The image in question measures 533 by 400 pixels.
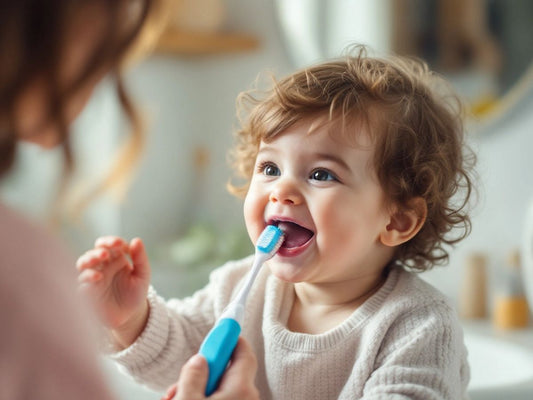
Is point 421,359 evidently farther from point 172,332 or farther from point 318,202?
point 172,332

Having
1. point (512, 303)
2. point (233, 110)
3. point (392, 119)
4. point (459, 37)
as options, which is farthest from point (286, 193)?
point (233, 110)

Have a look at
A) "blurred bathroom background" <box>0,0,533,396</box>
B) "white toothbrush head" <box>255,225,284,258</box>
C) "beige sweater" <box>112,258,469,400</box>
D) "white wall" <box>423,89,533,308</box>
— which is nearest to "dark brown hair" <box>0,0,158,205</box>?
"white toothbrush head" <box>255,225,284,258</box>

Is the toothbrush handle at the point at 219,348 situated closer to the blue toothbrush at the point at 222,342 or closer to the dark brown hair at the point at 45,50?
the blue toothbrush at the point at 222,342

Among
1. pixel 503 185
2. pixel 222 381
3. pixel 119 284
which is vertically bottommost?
pixel 222 381

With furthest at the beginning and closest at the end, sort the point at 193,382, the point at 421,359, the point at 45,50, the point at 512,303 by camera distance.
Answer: the point at 512,303 < the point at 421,359 < the point at 193,382 < the point at 45,50

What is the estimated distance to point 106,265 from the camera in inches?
35.6

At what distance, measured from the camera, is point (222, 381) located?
689 millimetres

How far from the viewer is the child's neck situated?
0.92 metres

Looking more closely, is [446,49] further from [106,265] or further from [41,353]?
[41,353]

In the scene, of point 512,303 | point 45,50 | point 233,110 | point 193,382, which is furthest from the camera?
point 233,110

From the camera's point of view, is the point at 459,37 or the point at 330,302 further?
the point at 459,37

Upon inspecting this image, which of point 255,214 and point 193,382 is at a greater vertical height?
point 255,214

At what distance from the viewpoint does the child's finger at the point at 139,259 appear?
0.93 meters

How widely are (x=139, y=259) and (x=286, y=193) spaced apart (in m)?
0.22
